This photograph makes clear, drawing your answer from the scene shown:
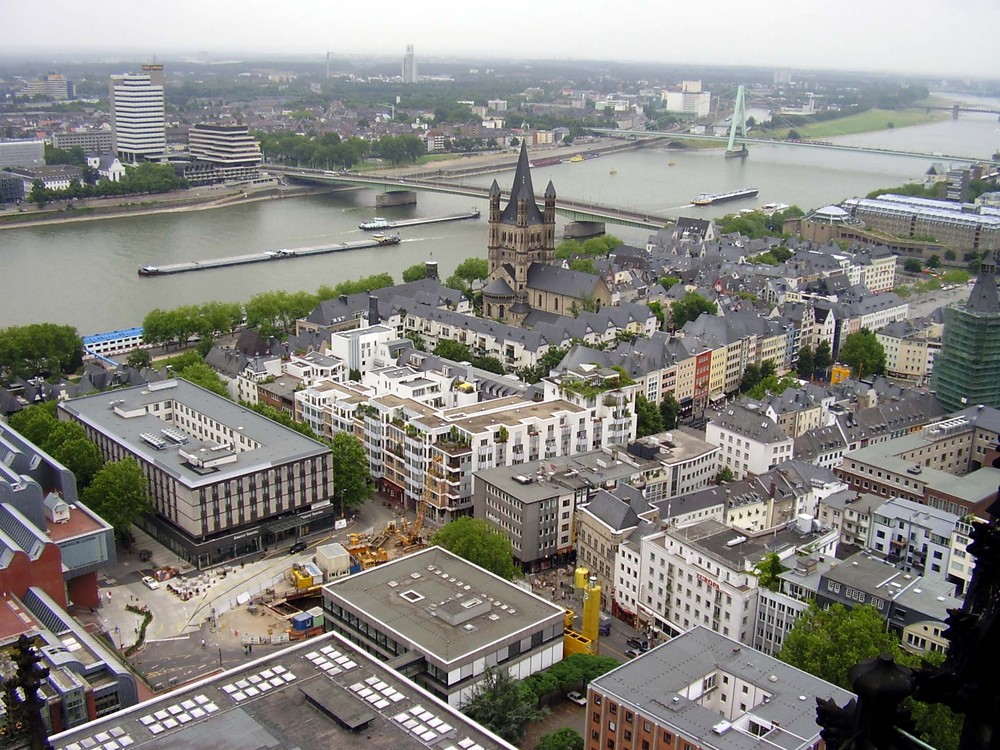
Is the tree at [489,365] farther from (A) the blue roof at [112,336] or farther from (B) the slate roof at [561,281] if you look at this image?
(A) the blue roof at [112,336]

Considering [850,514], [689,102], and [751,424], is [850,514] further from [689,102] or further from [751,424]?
[689,102]

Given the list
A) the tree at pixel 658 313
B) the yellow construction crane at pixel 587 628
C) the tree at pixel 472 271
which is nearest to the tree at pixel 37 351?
the tree at pixel 472 271

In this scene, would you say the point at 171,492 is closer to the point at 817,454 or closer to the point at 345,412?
the point at 345,412

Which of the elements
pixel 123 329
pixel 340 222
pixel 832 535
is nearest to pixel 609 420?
pixel 832 535

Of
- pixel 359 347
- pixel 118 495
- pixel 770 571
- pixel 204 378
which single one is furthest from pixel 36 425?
pixel 770 571

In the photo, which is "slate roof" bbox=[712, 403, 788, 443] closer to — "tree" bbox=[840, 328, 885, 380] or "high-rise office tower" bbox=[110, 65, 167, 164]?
"tree" bbox=[840, 328, 885, 380]

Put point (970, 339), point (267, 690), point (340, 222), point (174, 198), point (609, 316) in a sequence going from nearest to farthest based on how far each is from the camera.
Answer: point (267, 690) < point (970, 339) < point (609, 316) < point (340, 222) < point (174, 198)
